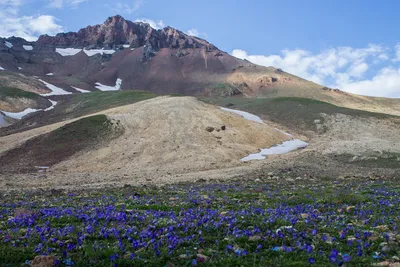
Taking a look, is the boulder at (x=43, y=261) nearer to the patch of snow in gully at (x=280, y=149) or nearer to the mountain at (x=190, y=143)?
the mountain at (x=190, y=143)

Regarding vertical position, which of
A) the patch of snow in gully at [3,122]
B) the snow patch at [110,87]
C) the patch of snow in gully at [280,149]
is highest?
the snow patch at [110,87]

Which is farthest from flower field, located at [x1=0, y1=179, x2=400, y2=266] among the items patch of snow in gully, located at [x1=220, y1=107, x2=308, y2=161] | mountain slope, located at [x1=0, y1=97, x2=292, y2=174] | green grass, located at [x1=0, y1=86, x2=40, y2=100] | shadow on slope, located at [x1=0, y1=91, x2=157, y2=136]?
green grass, located at [x1=0, y1=86, x2=40, y2=100]

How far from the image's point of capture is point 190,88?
178750 mm

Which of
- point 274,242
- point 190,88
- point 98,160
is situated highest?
point 190,88

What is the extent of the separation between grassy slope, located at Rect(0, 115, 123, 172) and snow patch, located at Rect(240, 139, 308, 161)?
20.1 metres

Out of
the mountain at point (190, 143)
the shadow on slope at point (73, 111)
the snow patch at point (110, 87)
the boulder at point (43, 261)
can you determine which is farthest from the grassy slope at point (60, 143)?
the snow patch at point (110, 87)

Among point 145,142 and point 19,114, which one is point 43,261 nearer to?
point 145,142

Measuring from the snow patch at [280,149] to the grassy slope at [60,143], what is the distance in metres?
20.1

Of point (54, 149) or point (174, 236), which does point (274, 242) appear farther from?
point (54, 149)

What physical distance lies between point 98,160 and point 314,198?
103ft

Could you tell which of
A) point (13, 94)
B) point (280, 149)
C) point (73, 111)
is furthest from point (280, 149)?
point (13, 94)

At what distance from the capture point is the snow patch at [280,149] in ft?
143

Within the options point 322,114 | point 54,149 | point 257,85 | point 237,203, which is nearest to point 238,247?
point 237,203

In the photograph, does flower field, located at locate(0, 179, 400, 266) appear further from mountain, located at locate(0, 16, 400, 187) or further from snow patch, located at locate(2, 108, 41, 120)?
snow patch, located at locate(2, 108, 41, 120)
